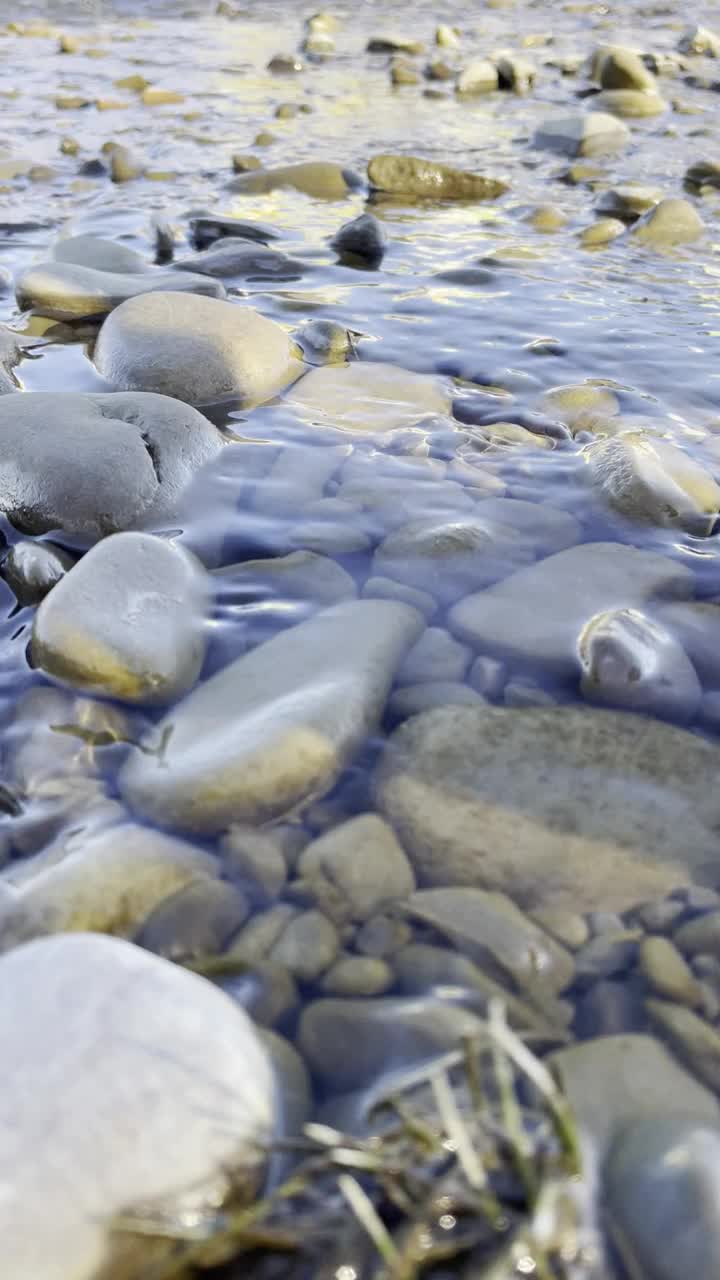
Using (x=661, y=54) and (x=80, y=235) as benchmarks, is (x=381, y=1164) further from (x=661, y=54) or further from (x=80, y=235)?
(x=661, y=54)

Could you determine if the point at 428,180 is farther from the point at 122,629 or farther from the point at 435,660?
the point at 122,629

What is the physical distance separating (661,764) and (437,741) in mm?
432

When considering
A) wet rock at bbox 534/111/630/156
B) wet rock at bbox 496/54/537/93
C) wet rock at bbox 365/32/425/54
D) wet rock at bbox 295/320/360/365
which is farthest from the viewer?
wet rock at bbox 365/32/425/54

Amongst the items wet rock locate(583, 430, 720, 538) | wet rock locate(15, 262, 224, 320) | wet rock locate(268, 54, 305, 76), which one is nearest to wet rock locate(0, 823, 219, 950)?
wet rock locate(583, 430, 720, 538)

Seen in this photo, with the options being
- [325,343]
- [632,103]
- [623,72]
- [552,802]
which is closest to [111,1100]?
[552,802]

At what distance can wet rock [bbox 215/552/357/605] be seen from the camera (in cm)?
259

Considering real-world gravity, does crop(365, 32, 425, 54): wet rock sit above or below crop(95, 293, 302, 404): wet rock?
above

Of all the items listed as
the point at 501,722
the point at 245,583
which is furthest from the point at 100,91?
the point at 501,722

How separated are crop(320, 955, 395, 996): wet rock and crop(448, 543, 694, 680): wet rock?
2.88ft

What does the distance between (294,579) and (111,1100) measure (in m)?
1.58

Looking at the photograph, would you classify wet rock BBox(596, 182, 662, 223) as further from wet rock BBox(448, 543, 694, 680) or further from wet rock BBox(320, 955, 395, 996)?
wet rock BBox(320, 955, 395, 996)

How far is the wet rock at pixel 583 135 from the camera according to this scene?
742 cm

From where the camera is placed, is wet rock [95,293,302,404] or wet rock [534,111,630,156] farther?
wet rock [534,111,630,156]

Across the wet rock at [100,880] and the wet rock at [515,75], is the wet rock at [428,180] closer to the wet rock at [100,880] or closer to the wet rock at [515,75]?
the wet rock at [515,75]
